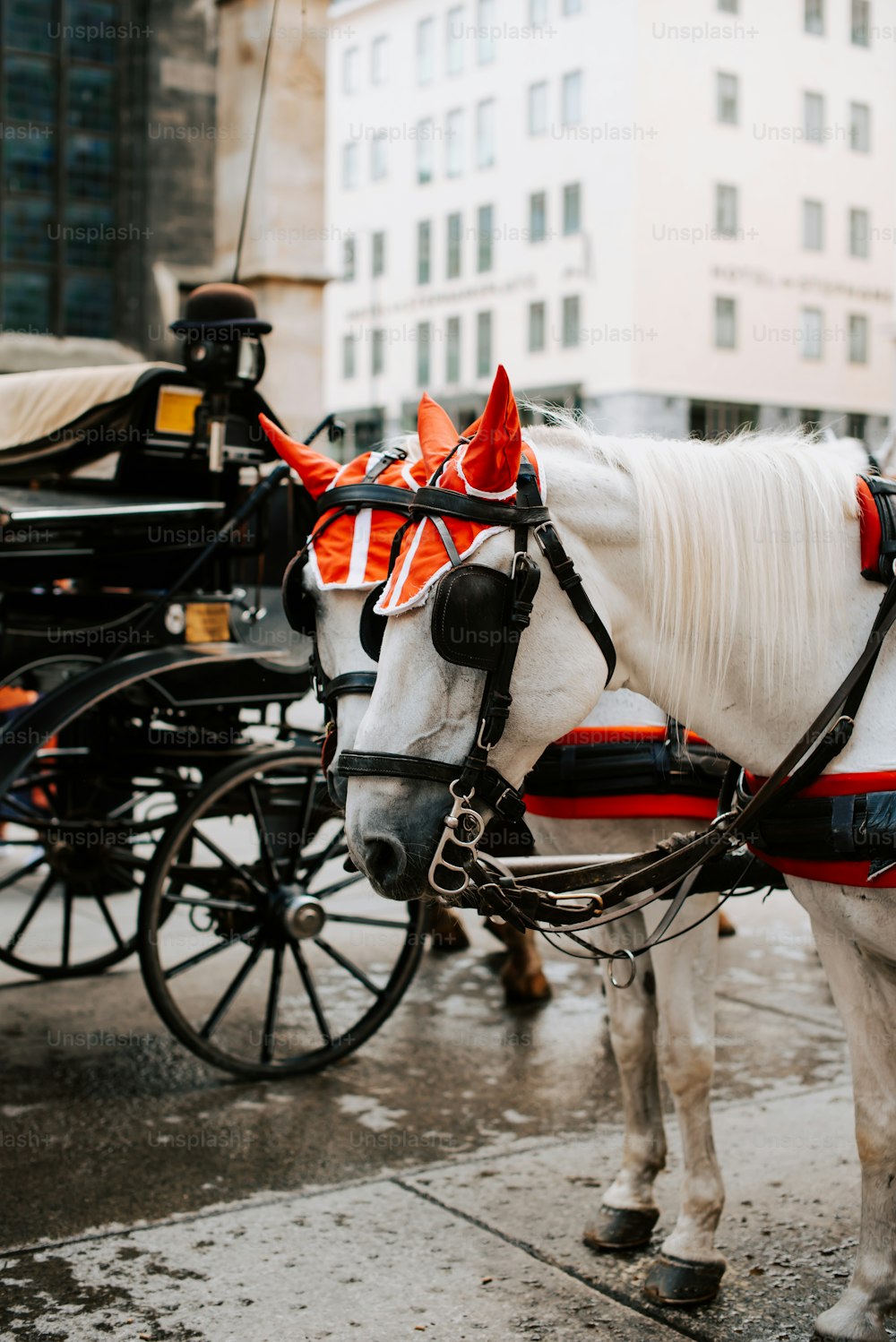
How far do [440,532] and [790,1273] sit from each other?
2.09m

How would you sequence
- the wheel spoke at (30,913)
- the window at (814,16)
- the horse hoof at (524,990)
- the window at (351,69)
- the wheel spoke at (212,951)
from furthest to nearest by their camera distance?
the window at (351,69) → the window at (814,16) → the horse hoof at (524,990) → the wheel spoke at (30,913) → the wheel spoke at (212,951)

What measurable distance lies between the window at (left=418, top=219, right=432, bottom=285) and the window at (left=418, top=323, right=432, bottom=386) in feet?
4.58

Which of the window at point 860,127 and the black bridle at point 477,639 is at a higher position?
the window at point 860,127

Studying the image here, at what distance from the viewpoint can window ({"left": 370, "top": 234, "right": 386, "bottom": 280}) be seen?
4412 cm

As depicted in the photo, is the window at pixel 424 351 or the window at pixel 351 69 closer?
the window at pixel 424 351

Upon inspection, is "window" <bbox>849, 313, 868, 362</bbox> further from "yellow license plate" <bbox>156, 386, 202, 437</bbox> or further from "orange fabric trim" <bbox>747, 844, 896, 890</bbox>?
"orange fabric trim" <bbox>747, 844, 896, 890</bbox>

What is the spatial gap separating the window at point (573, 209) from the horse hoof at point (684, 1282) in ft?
117

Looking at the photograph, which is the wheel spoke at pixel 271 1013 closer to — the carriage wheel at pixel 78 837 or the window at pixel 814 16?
the carriage wheel at pixel 78 837

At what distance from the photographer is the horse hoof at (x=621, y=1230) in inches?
135

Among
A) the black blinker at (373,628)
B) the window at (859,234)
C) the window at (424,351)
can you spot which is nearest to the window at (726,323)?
the window at (859,234)

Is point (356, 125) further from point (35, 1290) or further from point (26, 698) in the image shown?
point (35, 1290)

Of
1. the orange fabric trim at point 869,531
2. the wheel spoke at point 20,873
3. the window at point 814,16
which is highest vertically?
the window at point 814,16

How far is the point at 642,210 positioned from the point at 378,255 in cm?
1260

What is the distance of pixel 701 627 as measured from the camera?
8.52 ft
